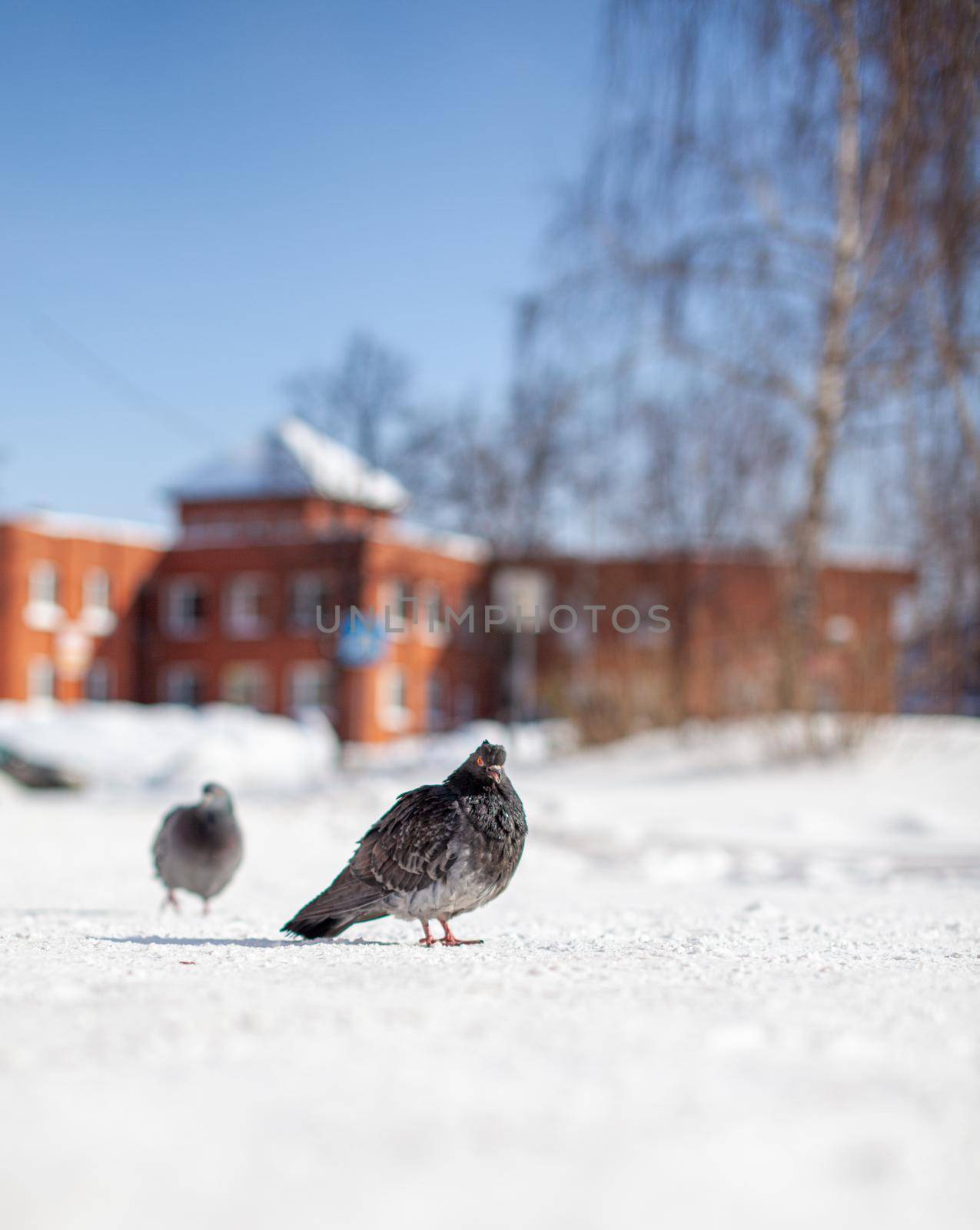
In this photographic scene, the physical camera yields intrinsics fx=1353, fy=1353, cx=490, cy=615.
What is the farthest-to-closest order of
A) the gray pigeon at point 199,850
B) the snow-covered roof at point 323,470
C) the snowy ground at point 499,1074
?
the snow-covered roof at point 323,470 < the gray pigeon at point 199,850 < the snowy ground at point 499,1074

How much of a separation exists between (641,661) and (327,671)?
23.4 metres

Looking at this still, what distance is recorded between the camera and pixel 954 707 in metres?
16.6

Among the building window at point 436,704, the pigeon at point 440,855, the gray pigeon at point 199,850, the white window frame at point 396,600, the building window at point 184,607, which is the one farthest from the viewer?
the building window at point 184,607

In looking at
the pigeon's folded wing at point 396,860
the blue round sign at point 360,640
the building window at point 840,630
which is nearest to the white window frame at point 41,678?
the blue round sign at point 360,640

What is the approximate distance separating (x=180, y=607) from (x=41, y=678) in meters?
5.38

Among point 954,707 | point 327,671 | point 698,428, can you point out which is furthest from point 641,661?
point 327,671

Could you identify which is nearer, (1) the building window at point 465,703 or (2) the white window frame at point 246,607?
(2) the white window frame at point 246,607

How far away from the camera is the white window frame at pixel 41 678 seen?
4322 centimetres

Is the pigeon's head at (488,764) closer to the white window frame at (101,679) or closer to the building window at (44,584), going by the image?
the building window at (44,584)

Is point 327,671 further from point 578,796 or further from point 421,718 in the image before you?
point 578,796

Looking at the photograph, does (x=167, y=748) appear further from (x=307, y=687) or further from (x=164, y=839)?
(x=164, y=839)

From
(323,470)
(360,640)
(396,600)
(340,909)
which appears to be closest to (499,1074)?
(340,909)

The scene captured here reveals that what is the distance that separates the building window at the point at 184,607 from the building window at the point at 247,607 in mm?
1159

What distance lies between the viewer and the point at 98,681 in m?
45.5
